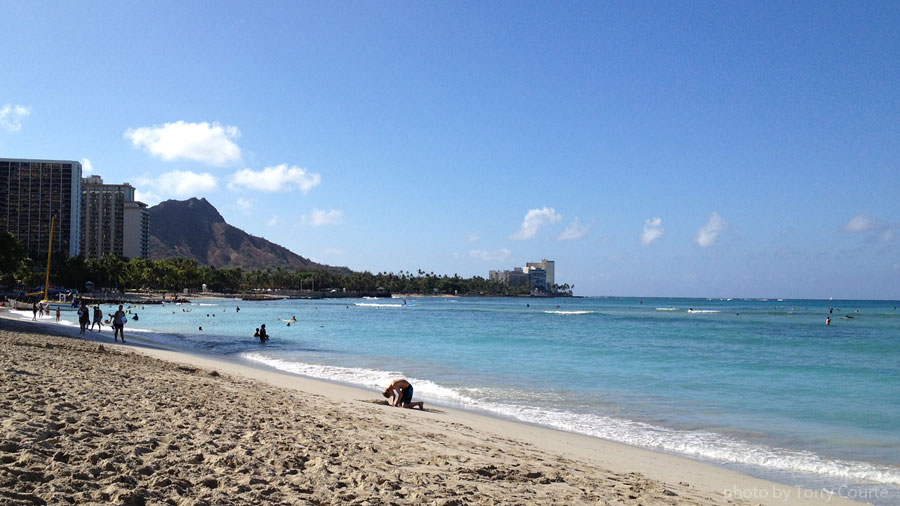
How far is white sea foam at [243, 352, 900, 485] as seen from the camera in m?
8.27

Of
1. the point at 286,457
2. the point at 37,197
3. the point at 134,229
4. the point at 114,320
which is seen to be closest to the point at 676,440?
the point at 286,457

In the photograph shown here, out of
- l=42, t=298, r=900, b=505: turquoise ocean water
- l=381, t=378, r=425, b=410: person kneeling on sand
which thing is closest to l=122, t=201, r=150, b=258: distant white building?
l=42, t=298, r=900, b=505: turquoise ocean water

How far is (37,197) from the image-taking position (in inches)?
5960

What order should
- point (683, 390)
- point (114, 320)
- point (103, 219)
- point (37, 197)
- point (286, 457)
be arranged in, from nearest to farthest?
1. point (286, 457)
2. point (683, 390)
3. point (114, 320)
4. point (37, 197)
5. point (103, 219)

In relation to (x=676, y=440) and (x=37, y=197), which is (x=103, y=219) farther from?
(x=676, y=440)

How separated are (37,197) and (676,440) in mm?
179013

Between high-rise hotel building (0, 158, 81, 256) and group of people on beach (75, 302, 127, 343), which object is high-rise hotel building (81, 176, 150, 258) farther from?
group of people on beach (75, 302, 127, 343)

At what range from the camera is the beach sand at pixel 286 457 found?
4641 millimetres

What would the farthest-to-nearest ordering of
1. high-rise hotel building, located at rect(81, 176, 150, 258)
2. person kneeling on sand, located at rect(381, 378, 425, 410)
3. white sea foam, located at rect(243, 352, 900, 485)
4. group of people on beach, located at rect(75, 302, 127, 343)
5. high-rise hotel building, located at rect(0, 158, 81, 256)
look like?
high-rise hotel building, located at rect(81, 176, 150, 258) < high-rise hotel building, located at rect(0, 158, 81, 256) < group of people on beach, located at rect(75, 302, 127, 343) < person kneeling on sand, located at rect(381, 378, 425, 410) < white sea foam, located at rect(243, 352, 900, 485)

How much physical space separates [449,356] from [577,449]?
15513 mm

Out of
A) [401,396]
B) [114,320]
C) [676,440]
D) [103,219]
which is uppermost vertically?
[103,219]

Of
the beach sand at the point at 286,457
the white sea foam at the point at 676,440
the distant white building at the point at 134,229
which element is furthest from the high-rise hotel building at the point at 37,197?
the beach sand at the point at 286,457

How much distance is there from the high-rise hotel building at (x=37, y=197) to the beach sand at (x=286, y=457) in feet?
550

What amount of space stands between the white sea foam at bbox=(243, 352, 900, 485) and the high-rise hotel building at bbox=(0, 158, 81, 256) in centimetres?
16601
